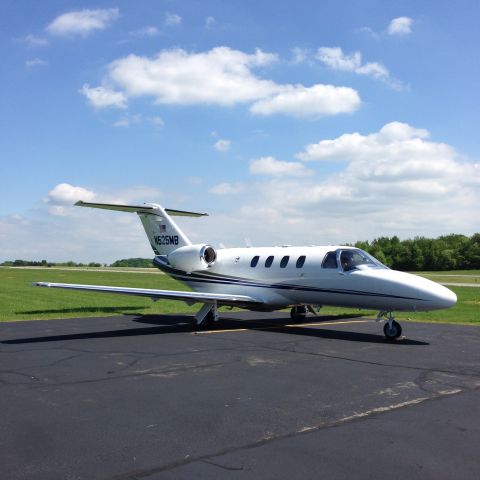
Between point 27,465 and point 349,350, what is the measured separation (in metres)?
8.71

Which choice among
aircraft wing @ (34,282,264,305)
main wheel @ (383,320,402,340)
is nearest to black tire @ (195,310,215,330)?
aircraft wing @ (34,282,264,305)

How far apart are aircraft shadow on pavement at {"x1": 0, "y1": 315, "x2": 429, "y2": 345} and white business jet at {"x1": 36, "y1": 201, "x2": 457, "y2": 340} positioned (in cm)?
59

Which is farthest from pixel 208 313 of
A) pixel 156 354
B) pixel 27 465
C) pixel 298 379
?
pixel 27 465

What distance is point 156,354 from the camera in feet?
38.8

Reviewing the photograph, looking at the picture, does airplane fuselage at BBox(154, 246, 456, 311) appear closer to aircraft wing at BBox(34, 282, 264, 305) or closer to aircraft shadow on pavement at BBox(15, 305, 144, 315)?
aircraft wing at BBox(34, 282, 264, 305)

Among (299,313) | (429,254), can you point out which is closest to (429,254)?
(429,254)

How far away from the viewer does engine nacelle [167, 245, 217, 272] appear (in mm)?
19703

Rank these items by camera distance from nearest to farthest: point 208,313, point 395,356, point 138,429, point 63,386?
point 138,429, point 63,386, point 395,356, point 208,313

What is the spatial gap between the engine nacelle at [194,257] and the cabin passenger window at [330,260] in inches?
208

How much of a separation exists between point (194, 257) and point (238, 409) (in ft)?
41.7

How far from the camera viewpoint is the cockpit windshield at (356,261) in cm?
1551

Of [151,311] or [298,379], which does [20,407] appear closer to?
[298,379]

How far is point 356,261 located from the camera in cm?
1563

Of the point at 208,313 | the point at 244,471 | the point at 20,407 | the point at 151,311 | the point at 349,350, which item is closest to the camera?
the point at 244,471
